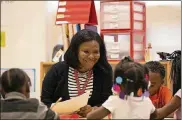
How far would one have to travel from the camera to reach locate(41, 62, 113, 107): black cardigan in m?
1.53

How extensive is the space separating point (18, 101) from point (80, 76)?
0.56 metres

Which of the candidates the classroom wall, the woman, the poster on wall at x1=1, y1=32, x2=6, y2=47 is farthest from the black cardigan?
the poster on wall at x1=1, y1=32, x2=6, y2=47

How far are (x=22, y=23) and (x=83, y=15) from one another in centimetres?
78

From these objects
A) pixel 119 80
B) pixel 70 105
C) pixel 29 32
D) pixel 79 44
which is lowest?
pixel 70 105

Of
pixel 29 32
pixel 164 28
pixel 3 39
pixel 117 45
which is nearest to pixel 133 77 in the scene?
pixel 117 45

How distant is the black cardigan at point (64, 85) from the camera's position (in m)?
1.53

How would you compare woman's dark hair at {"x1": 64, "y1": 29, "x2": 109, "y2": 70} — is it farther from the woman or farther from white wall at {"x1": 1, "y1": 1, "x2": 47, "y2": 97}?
white wall at {"x1": 1, "y1": 1, "x2": 47, "y2": 97}

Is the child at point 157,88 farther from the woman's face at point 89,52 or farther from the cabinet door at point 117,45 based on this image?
the cabinet door at point 117,45

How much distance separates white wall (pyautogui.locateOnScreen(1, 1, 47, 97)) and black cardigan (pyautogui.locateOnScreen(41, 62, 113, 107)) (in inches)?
48.3

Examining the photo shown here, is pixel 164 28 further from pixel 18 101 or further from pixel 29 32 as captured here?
pixel 18 101

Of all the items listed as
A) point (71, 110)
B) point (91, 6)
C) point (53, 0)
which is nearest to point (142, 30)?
point (91, 6)

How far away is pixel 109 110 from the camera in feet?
3.42

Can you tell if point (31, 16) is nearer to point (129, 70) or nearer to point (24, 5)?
point (24, 5)

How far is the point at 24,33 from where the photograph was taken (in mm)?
2801
